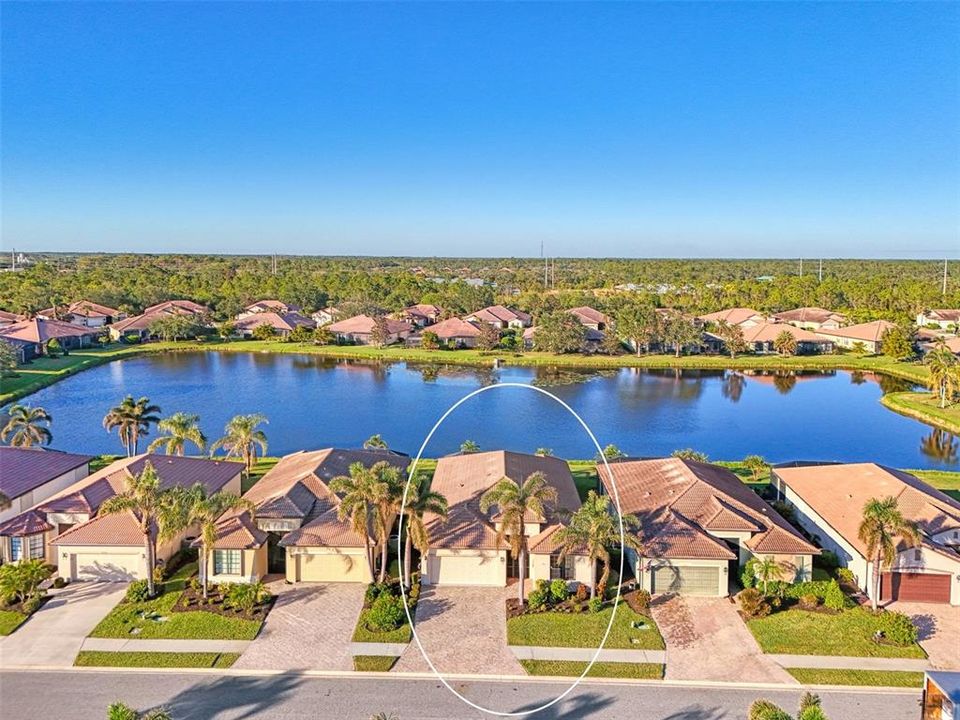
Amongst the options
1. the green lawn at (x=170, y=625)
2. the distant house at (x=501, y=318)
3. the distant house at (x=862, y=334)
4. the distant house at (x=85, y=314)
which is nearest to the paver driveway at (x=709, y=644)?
the green lawn at (x=170, y=625)

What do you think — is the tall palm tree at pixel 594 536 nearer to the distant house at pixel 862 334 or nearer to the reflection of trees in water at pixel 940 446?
the reflection of trees in water at pixel 940 446

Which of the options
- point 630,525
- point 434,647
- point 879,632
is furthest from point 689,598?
point 434,647

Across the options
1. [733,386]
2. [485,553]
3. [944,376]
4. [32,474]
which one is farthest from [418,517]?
[733,386]

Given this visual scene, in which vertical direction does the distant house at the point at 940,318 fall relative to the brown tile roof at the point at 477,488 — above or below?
above

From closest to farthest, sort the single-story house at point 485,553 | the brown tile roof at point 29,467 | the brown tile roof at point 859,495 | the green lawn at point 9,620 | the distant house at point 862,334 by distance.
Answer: the green lawn at point 9,620 → the single-story house at point 485,553 → the brown tile roof at point 859,495 → the brown tile roof at point 29,467 → the distant house at point 862,334

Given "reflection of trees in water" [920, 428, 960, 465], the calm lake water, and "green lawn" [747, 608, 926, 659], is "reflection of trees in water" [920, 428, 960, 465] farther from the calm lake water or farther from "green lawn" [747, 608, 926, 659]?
"green lawn" [747, 608, 926, 659]
